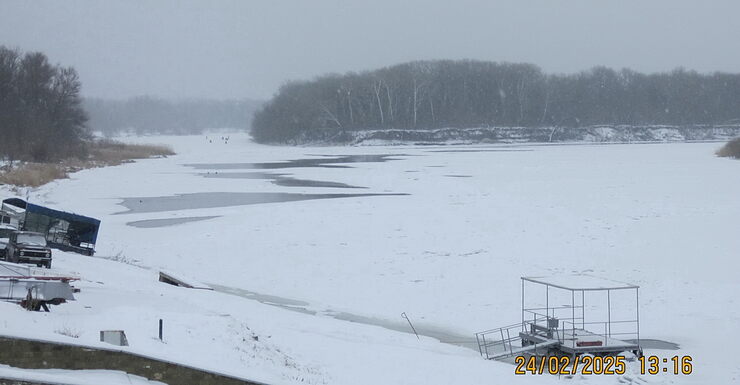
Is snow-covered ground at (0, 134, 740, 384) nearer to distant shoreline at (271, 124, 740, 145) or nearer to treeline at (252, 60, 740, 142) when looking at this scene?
distant shoreline at (271, 124, 740, 145)

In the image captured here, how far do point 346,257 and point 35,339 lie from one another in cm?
1853

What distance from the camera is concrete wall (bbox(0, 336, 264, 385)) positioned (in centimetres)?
1002

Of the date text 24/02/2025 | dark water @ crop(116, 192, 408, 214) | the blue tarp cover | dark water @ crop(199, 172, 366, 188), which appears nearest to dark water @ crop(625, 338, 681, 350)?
the date text 24/02/2025

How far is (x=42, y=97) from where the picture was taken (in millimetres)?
98500

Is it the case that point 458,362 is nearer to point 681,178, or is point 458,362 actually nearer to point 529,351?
point 529,351

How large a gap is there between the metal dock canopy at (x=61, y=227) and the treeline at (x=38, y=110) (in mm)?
45252

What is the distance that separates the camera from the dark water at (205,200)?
43106mm

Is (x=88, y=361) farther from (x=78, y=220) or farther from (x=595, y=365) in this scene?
(x=78, y=220)

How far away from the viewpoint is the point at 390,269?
26.4 metres

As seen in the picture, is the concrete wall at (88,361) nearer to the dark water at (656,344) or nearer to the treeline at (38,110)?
the dark water at (656,344)

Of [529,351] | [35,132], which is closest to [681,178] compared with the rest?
[529,351]

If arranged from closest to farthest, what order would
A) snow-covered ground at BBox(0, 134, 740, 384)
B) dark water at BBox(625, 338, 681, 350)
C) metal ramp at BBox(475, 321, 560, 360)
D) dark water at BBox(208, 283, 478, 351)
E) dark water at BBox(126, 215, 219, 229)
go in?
snow-covered ground at BBox(0, 134, 740, 384) → metal ramp at BBox(475, 321, 560, 360) → dark water at BBox(625, 338, 681, 350) → dark water at BBox(208, 283, 478, 351) → dark water at BBox(126, 215, 219, 229)

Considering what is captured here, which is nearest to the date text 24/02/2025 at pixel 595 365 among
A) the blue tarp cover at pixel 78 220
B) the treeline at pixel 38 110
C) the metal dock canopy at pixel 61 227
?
the metal dock canopy at pixel 61 227

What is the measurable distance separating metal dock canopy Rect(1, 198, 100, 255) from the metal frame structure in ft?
46.6
